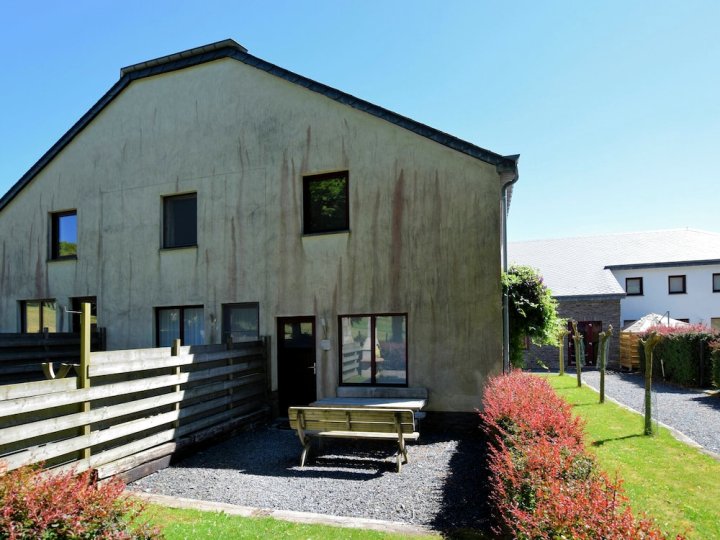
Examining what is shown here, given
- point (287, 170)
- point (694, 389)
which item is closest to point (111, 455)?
point (287, 170)

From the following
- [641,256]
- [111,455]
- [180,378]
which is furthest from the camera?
[641,256]

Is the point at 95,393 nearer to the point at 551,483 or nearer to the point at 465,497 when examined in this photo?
the point at 465,497

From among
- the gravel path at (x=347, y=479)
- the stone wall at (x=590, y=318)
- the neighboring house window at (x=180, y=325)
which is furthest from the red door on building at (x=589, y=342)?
the neighboring house window at (x=180, y=325)

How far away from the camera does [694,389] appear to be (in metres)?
15.9

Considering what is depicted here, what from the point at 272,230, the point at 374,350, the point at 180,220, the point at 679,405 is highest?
the point at 180,220

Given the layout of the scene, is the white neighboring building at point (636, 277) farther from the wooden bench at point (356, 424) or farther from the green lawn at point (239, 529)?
the green lawn at point (239, 529)

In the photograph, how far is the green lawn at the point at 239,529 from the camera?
486cm

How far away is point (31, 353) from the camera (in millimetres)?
9906

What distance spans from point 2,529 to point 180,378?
16.7ft

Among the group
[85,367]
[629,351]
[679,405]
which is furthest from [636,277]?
[85,367]

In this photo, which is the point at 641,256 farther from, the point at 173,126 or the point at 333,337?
the point at 173,126

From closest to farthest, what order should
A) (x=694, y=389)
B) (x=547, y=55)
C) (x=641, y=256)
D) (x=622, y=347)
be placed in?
(x=547, y=55) < (x=694, y=389) < (x=622, y=347) < (x=641, y=256)

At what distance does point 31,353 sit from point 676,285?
32056 millimetres

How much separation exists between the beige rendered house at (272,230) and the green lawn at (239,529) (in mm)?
5040
